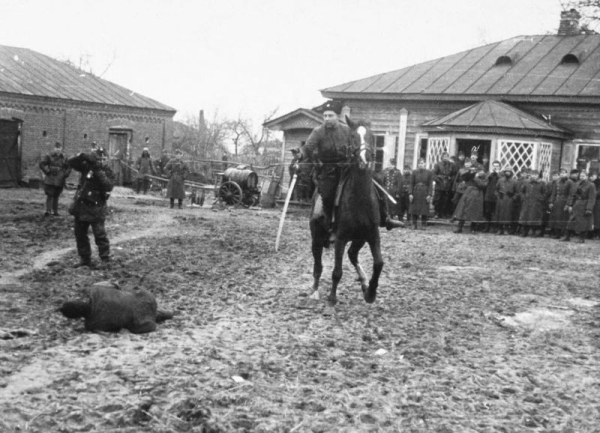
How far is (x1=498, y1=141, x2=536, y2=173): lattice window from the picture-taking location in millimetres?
23531

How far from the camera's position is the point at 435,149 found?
83.3 feet

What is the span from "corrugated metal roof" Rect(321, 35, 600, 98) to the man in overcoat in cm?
1335

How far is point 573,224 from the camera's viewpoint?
1903 cm

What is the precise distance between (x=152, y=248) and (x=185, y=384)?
7837mm

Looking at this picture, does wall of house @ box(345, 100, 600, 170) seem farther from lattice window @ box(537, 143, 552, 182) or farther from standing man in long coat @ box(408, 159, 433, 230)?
standing man in long coat @ box(408, 159, 433, 230)

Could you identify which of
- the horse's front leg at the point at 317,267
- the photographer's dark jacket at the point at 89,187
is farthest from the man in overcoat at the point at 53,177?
the horse's front leg at the point at 317,267

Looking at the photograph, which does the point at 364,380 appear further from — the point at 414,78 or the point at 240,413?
the point at 414,78

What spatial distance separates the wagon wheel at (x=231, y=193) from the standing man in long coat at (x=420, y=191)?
6.49 m

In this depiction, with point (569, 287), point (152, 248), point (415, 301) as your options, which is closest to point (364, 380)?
point (415, 301)

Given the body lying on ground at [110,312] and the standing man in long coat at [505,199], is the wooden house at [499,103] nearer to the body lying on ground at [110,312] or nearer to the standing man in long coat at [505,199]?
the standing man in long coat at [505,199]

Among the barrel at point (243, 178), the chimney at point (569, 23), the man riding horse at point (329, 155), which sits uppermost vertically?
the chimney at point (569, 23)

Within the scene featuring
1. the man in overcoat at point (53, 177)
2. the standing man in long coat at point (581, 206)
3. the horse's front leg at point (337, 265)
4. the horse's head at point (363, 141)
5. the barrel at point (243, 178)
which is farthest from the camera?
the barrel at point (243, 178)

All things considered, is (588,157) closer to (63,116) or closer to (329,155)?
(329,155)

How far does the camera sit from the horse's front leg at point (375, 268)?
8508mm
